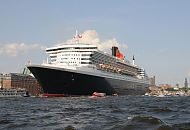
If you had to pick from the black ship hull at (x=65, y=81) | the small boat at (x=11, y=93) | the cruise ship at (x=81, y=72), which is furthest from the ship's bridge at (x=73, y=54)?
the small boat at (x=11, y=93)

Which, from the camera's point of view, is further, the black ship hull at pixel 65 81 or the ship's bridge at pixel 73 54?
the ship's bridge at pixel 73 54

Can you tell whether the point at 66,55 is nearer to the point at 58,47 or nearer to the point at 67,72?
the point at 58,47

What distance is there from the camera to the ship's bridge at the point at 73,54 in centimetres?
8694

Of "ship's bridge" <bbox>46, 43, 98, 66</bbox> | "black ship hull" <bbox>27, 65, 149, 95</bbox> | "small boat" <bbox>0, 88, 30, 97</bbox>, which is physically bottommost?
"small boat" <bbox>0, 88, 30, 97</bbox>

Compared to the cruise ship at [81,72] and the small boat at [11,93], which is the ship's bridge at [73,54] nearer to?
the cruise ship at [81,72]

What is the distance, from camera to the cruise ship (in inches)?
3056

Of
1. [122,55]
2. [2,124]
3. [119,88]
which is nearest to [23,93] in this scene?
[122,55]

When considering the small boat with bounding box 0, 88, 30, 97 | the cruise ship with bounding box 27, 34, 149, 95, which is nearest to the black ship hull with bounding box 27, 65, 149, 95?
the cruise ship with bounding box 27, 34, 149, 95

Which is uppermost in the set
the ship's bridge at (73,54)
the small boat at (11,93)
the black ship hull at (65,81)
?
the ship's bridge at (73,54)

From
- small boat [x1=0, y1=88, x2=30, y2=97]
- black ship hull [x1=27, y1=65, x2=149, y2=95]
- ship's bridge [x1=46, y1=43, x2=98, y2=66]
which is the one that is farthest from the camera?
small boat [x1=0, y1=88, x2=30, y2=97]

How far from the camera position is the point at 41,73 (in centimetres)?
7800

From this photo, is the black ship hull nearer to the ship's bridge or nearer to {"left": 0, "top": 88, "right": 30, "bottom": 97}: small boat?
the ship's bridge

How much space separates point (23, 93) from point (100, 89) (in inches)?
3692

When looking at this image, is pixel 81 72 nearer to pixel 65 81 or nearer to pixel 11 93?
pixel 65 81
